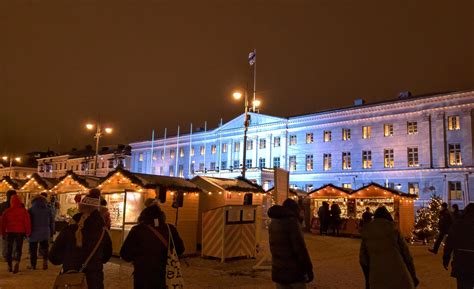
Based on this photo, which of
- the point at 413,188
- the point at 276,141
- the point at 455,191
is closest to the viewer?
the point at 455,191

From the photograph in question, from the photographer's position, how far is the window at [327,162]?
5315 cm

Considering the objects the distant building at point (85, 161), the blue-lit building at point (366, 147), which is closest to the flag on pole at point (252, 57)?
the blue-lit building at point (366, 147)

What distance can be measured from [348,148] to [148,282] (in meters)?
48.8

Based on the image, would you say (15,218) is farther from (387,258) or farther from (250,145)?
(250,145)

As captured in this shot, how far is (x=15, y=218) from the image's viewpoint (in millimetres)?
10492

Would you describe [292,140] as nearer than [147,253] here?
No

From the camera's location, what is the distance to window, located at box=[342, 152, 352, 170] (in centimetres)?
5166

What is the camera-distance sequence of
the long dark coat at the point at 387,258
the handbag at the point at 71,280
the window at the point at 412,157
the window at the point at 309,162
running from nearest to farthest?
the handbag at the point at 71,280 < the long dark coat at the point at 387,258 < the window at the point at 412,157 < the window at the point at 309,162

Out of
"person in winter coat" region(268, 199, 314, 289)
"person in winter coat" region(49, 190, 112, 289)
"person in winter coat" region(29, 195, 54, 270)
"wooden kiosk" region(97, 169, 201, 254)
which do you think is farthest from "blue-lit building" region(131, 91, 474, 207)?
"person in winter coat" region(49, 190, 112, 289)

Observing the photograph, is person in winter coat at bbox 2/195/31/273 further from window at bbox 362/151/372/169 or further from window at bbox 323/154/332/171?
window at bbox 323/154/332/171

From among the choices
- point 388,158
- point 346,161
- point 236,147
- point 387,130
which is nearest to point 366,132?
point 387,130

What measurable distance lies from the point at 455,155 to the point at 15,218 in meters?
42.9

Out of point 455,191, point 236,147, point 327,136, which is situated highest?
point 327,136

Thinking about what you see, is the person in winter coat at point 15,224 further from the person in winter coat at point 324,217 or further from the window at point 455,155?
the window at point 455,155
